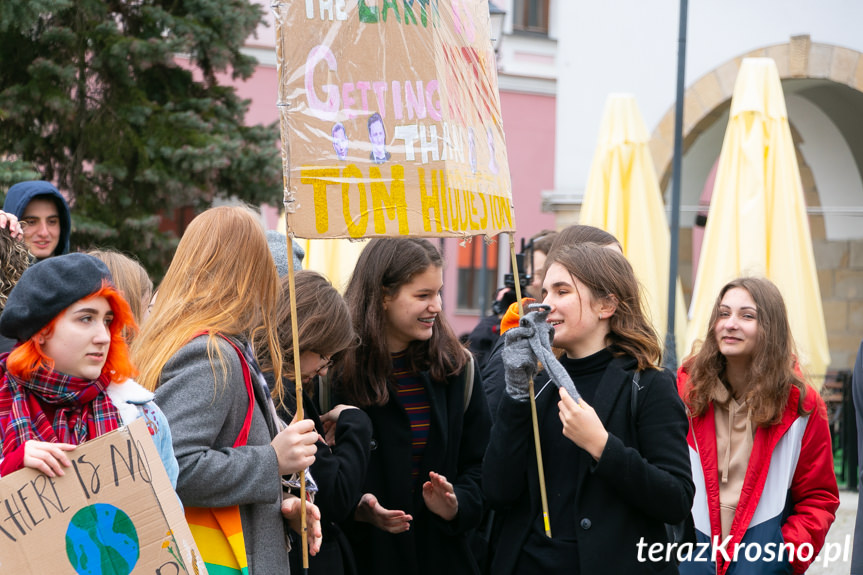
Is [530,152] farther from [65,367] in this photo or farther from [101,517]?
[101,517]

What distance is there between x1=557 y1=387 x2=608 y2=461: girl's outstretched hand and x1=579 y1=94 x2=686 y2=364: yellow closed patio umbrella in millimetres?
5768

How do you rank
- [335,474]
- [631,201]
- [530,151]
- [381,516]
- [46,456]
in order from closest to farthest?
1. [46,456]
2. [335,474]
3. [381,516]
4. [631,201]
5. [530,151]

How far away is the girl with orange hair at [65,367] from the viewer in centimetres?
246

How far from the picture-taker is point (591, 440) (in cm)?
312

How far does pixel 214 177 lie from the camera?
32.4ft

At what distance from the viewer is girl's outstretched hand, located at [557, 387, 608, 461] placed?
10.2ft

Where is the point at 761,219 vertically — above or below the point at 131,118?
below

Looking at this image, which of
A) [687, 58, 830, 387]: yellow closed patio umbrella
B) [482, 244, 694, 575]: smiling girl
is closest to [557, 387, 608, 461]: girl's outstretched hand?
[482, 244, 694, 575]: smiling girl

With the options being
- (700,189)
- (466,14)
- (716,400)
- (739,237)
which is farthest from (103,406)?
(700,189)

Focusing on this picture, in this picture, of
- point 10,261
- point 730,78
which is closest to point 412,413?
point 10,261

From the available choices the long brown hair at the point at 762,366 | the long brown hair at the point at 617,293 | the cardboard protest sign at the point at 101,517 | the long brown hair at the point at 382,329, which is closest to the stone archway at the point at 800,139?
the long brown hair at the point at 762,366

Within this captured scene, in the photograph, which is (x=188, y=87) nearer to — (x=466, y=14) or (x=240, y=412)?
(x=466, y=14)

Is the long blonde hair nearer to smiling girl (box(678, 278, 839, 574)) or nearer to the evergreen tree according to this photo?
smiling girl (box(678, 278, 839, 574))

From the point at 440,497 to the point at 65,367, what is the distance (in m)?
1.53
